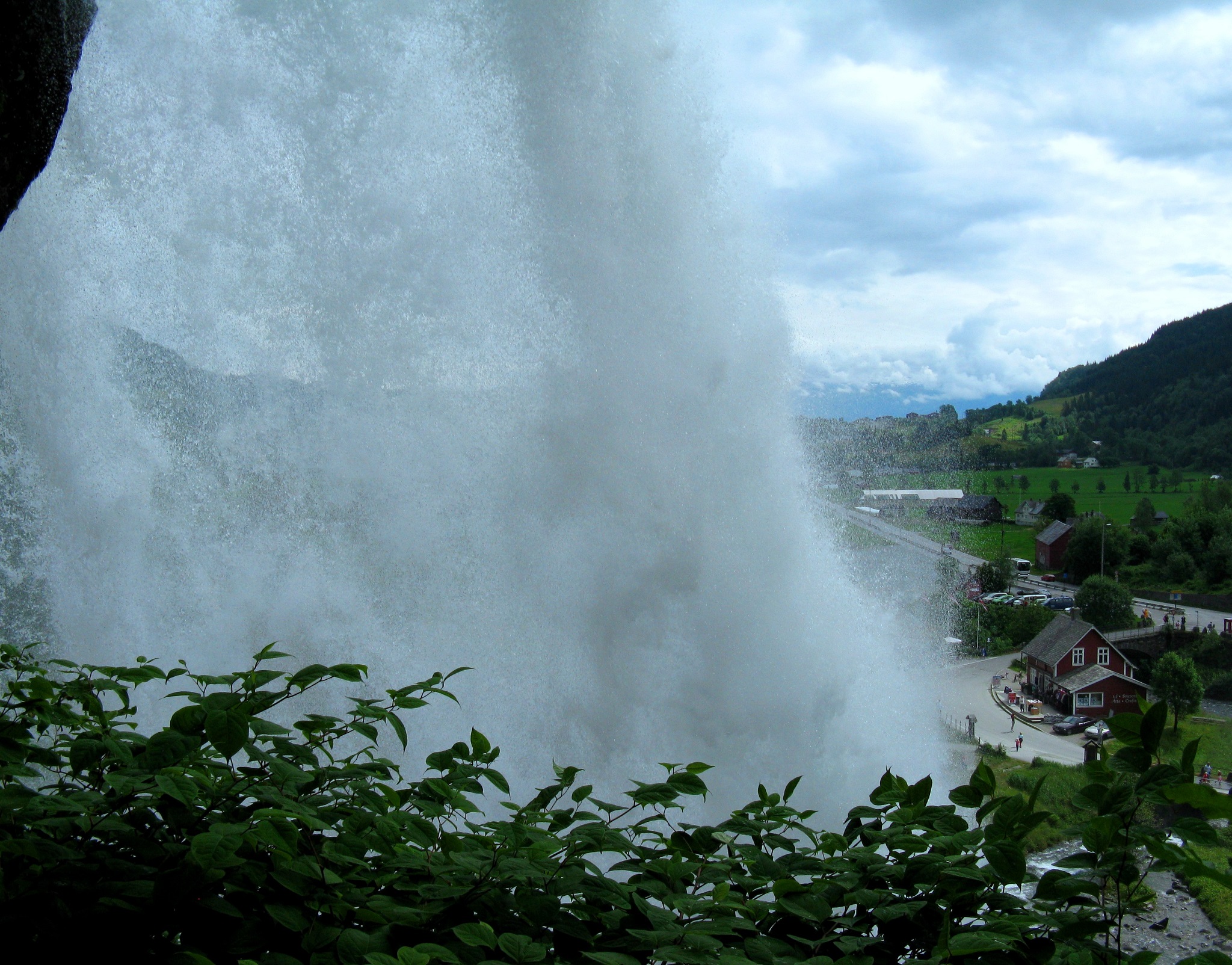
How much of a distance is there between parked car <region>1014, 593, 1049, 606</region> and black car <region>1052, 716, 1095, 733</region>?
5.02 feet

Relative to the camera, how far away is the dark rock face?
1490 millimetres

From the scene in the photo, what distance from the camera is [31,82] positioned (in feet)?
5.02

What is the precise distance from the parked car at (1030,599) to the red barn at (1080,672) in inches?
30.6

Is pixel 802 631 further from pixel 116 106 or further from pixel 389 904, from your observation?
pixel 116 106

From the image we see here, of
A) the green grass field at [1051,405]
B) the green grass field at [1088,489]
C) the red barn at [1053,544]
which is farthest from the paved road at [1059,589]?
the green grass field at [1051,405]

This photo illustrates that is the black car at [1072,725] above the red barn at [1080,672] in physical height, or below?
below

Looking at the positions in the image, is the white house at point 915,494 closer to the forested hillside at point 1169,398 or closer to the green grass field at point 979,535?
the green grass field at point 979,535

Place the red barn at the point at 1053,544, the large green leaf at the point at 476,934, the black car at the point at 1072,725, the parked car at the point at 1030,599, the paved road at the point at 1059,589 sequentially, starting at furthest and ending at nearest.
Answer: the red barn at the point at 1053,544 < the parked car at the point at 1030,599 < the paved road at the point at 1059,589 < the black car at the point at 1072,725 < the large green leaf at the point at 476,934

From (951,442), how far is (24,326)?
23.3 feet

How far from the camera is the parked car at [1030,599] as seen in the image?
792 centimetres

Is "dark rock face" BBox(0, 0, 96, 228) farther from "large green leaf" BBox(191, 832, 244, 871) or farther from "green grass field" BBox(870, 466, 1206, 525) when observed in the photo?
"green grass field" BBox(870, 466, 1206, 525)

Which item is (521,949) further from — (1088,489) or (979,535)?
(1088,489)

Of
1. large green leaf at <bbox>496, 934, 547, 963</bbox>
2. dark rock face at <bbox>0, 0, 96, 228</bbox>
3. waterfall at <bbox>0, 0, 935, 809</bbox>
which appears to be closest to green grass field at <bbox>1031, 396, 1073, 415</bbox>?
waterfall at <bbox>0, 0, 935, 809</bbox>

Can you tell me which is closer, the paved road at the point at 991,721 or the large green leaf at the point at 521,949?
the large green leaf at the point at 521,949
